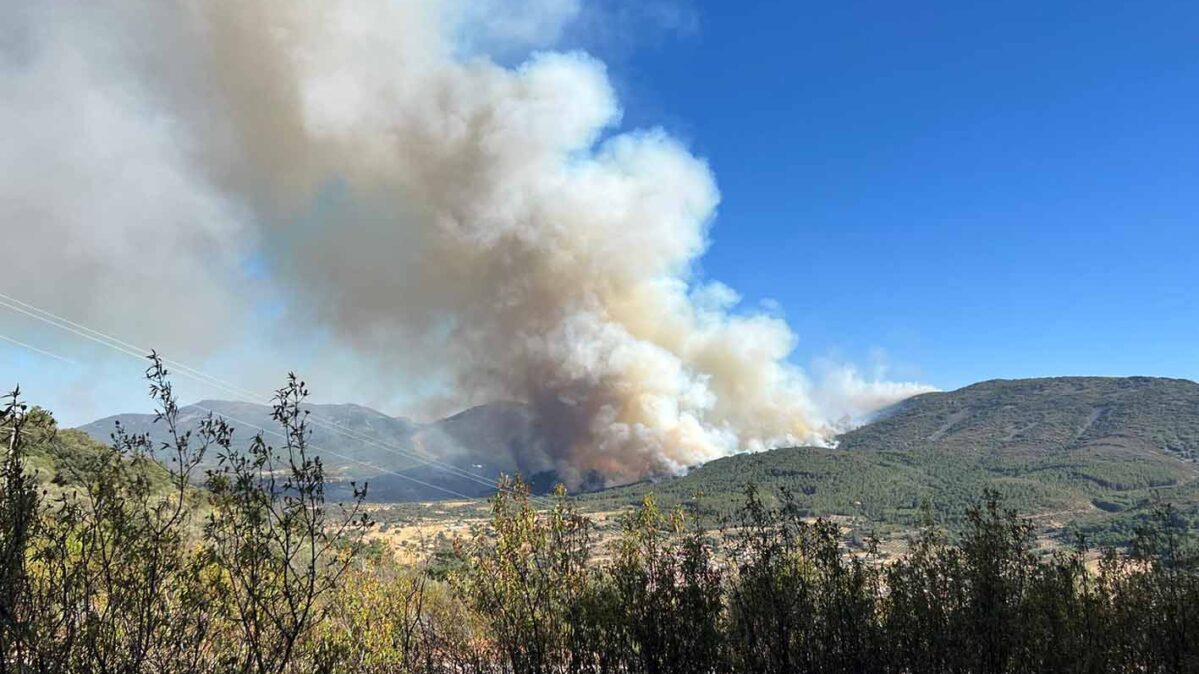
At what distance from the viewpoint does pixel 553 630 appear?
32.8ft

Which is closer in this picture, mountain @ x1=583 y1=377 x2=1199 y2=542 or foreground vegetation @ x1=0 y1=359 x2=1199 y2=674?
foreground vegetation @ x1=0 y1=359 x2=1199 y2=674

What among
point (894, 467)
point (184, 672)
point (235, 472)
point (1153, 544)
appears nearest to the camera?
point (235, 472)

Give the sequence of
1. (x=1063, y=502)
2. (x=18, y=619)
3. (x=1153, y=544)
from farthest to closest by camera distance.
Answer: (x=1063, y=502) → (x=1153, y=544) → (x=18, y=619)

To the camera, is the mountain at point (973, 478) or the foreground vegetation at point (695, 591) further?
the mountain at point (973, 478)

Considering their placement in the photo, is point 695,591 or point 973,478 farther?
point 973,478

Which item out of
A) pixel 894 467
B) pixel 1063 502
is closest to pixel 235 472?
pixel 1063 502

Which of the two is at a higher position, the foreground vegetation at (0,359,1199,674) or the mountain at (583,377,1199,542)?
the mountain at (583,377,1199,542)

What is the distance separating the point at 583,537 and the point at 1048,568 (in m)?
7.51

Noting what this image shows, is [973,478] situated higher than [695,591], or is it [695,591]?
[973,478]

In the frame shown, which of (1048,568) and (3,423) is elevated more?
(3,423)

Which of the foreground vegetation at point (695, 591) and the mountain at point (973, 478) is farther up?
the mountain at point (973, 478)

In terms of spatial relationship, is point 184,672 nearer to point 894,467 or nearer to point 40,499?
point 40,499

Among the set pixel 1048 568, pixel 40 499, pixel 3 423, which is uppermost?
pixel 3 423

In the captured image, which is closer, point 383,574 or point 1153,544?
point 1153,544
